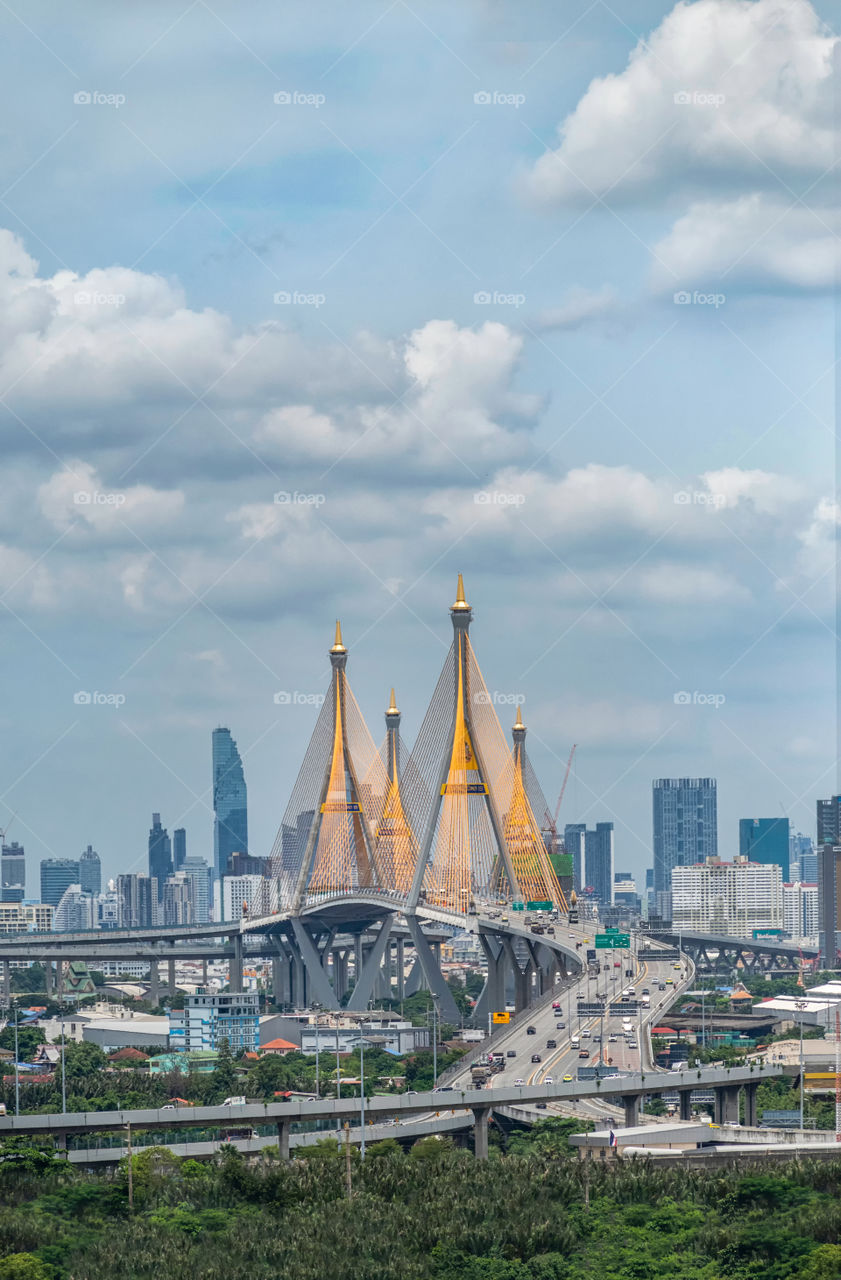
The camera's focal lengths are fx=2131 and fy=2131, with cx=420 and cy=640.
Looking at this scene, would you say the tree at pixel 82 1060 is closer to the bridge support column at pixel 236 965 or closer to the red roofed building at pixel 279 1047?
the red roofed building at pixel 279 1047

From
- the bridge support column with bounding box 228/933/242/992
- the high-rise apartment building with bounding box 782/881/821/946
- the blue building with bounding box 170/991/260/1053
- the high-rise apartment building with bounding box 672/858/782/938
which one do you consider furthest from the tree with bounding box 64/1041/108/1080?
the high-rise apartment building with bounding box 672/858/782/938

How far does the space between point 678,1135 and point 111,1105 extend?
15440mm

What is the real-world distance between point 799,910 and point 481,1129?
134899mm

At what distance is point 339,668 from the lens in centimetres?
9700

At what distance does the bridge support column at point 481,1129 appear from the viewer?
147 ft

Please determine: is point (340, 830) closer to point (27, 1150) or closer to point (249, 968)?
point (27, 1150)

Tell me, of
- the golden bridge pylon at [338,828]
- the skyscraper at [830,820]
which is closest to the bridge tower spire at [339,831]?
the golden bridge pylon at [338,828]

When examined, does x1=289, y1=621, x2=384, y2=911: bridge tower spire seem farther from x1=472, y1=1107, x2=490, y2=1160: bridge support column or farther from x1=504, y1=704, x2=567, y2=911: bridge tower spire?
x1=472, y1=1107, x2=490, y2=1160: bridge support column

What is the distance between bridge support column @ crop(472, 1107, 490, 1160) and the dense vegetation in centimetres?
515

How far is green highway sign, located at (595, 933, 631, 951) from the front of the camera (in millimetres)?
76250

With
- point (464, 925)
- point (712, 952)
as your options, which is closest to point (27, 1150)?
point (464, 925)

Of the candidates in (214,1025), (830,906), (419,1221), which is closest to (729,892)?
(830,906)

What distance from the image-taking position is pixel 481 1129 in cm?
4503

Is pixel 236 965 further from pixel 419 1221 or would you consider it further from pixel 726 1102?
pixel 419 1221
